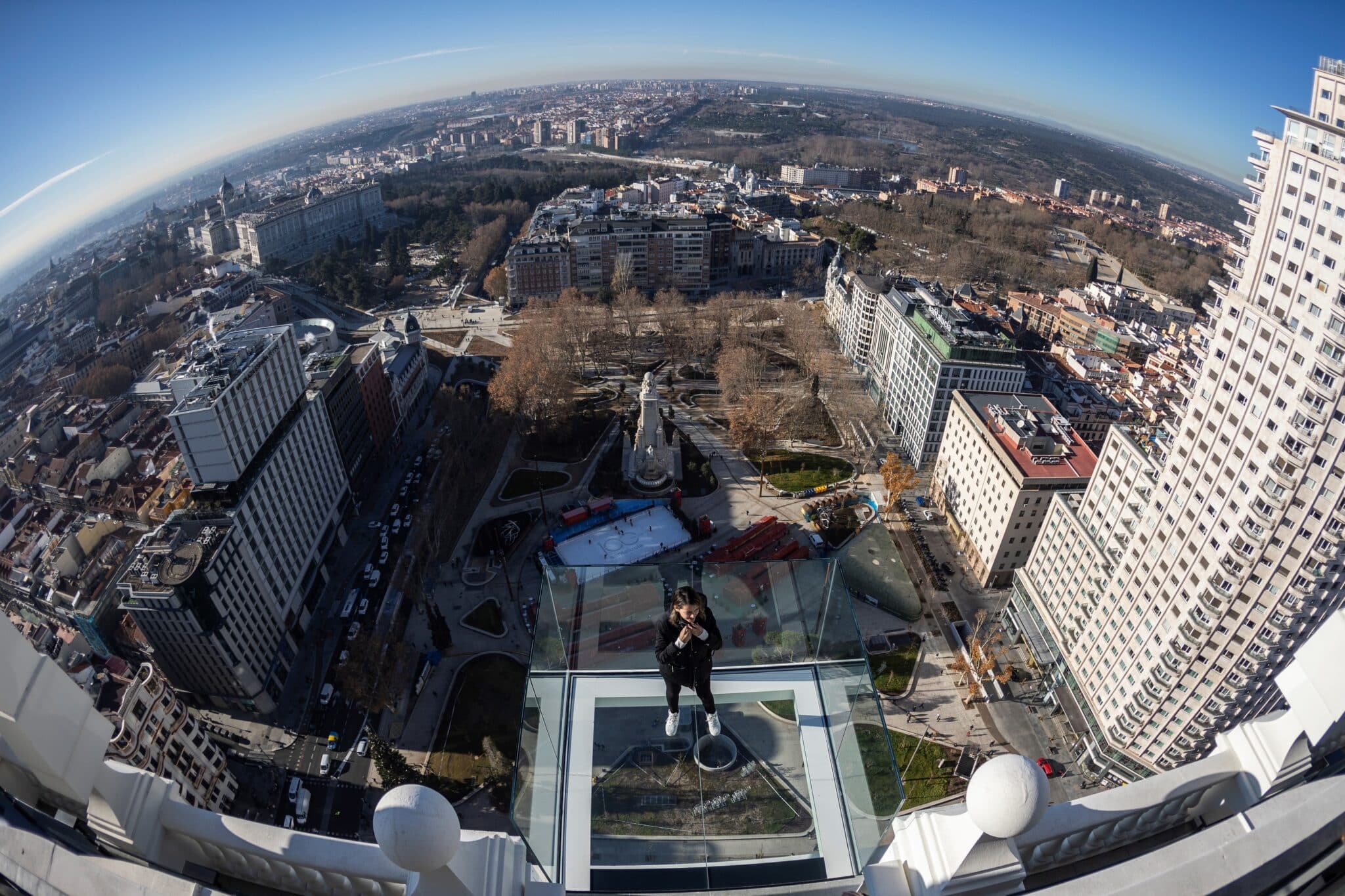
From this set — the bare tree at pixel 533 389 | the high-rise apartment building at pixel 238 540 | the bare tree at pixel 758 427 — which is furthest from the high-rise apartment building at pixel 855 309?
the high-rise apartment building at pixel 238 540

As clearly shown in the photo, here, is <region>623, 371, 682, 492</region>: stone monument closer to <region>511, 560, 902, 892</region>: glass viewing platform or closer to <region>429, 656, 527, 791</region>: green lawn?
<region>429, 656, 527, 791</region>: green lawn

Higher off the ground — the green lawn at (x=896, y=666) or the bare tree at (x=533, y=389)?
the bare tree at (x=533, y=389)

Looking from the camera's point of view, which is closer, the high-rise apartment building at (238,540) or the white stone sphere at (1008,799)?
the white stone sphere at (1008,799)

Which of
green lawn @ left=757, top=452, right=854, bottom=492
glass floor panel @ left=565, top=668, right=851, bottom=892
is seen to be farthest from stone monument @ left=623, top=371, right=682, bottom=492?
glass floor panel @ left=565, top=668, right=851, bottom=892

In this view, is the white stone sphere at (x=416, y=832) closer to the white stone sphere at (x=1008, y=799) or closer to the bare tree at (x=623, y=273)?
the white stone sphere at (x=1008, y=799)

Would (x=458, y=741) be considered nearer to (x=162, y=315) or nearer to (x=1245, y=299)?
(x=1245, y=299)

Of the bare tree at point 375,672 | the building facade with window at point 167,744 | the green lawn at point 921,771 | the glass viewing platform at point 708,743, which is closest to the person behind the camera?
the glass viewing platform at point 708,743

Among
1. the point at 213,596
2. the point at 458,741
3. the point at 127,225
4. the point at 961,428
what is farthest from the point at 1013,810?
the point at 127,225

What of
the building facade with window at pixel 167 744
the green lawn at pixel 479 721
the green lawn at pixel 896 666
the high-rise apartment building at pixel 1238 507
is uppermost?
the high-rise apartment building at pixel 1238 507
